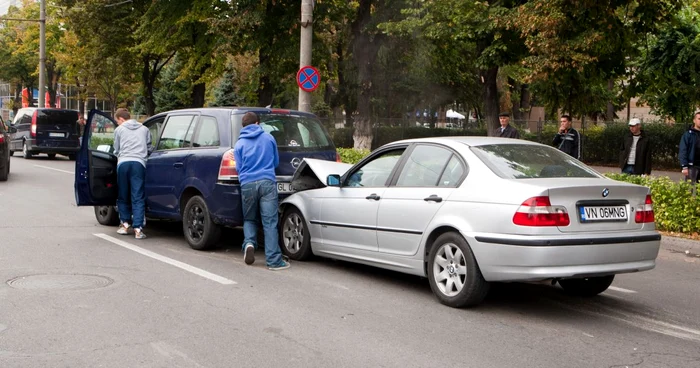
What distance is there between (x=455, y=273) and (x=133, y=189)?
16.9 feet

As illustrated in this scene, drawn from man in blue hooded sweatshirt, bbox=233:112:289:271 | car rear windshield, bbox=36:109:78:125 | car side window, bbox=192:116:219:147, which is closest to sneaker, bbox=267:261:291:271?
man in blue hooded sweatshirt, bbox=233:112:289:271

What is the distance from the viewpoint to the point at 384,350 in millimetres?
5383

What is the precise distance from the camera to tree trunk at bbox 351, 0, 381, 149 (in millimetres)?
30688

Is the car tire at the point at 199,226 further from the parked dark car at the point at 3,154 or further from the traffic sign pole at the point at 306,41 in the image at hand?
the parked dark car at the point at 3,154

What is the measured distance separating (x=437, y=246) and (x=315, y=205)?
2.05m

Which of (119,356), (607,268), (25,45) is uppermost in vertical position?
(25,45)

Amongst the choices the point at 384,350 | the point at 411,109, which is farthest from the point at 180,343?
the point at 411,109

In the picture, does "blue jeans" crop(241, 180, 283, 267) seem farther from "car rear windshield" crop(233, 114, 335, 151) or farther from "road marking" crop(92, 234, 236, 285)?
"car rear windshield" crop(233, 114, 335, 151)

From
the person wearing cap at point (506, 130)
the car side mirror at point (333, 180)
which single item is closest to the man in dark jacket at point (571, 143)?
the person wearing cap at point (506, 130)

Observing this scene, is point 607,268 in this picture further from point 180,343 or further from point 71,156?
point 71,156

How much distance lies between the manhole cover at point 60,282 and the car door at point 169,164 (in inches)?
90.9

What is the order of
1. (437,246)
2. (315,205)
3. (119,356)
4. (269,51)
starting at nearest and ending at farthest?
(119,356) → (437,246) → (315,205) → (269,51)

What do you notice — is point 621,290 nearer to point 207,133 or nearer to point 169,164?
point 207,133

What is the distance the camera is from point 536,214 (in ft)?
20.2
